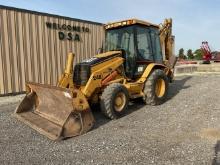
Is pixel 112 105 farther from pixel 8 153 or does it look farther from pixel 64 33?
pixel 64 33

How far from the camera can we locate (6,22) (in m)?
11.1

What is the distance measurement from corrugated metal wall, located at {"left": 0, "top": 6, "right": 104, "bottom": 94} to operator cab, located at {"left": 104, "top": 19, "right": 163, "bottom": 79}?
14.1 feet

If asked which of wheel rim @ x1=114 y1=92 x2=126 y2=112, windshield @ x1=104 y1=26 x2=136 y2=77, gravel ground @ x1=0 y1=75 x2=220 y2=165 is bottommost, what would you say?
gravel ground @ x1=0 y1=75 x2=220 y2=165

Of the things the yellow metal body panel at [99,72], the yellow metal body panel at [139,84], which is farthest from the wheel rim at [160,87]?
the yellow metal body panel at [99,72]

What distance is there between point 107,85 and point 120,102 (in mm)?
557

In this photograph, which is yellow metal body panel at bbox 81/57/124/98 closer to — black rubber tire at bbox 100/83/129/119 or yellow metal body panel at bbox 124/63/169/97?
black rubber tire at bbox 100/83/129/119

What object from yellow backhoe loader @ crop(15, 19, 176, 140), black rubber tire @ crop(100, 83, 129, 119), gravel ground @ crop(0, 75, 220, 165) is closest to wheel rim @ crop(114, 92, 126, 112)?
yellow backhoe loader @ crop(15, 19, 176, 140)

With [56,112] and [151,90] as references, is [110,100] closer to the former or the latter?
[56,112]

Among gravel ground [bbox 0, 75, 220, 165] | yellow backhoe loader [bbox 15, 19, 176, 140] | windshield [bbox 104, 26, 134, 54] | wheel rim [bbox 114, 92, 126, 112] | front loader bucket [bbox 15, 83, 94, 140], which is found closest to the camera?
gravel ground [bbox 0, 75, 220, 165]

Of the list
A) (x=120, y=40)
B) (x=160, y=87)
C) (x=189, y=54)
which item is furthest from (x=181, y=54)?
(x=120, y=40)

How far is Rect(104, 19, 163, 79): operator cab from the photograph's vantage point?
8.25 meters

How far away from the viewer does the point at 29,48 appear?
11891 mm

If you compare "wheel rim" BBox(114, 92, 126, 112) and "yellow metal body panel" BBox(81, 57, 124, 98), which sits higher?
"yellow metal body panel" BBox(81, 57, 124, 98)

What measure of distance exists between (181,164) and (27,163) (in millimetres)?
2370
